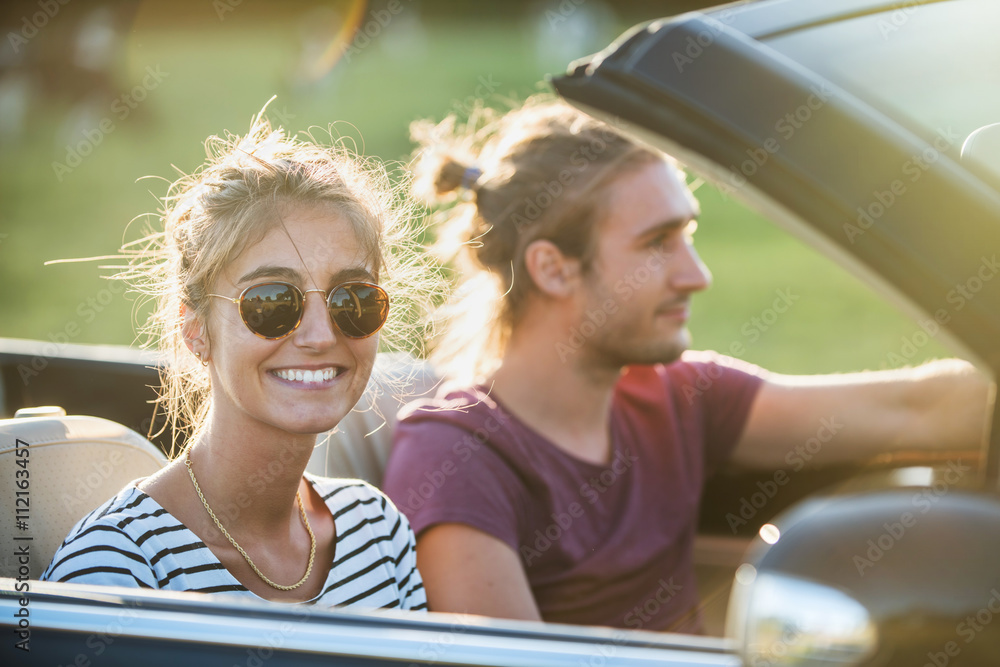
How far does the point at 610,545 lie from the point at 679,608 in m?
0.29

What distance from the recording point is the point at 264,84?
655 inches

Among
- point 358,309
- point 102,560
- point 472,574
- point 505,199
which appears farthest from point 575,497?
point 102,560

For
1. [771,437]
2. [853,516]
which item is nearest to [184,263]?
[853,516]

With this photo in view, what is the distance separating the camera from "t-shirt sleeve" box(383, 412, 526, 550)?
2.12 metres

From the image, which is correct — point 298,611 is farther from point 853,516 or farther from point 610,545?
point 610,545

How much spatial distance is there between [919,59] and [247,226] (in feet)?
3.68

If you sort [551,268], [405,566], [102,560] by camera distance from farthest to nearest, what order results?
[551,268] → [405,566] → [102,560]

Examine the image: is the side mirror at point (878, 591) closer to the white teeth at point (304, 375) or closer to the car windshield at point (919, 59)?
the car windshield at point (919, 59)

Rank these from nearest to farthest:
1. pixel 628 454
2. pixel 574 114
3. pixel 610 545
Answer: pixel 610 545, pixel 628 454, pixel 574 114

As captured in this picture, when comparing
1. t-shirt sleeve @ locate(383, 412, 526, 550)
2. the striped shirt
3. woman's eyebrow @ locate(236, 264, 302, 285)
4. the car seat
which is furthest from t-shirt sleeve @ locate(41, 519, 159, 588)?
t-shirt sleeve @ locate(383, 412, 526, 550)

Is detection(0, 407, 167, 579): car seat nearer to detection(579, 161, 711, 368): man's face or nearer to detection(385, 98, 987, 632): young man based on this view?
detection(385, 98, 987, 632): young man

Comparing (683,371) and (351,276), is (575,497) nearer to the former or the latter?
(683,371)

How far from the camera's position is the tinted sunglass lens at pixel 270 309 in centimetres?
149

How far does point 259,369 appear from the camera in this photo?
154 centimetres
